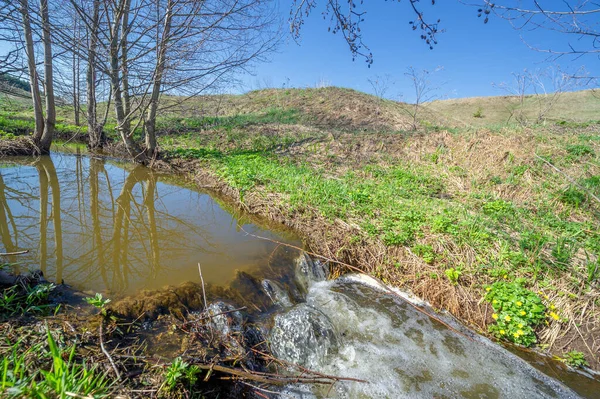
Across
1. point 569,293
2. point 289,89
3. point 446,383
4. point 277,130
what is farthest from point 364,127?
point 446,383

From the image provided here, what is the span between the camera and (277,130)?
11633 mm

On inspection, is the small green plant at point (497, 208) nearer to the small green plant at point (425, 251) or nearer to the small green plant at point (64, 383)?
the small green plant at point (425, 251)

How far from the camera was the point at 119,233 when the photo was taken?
4180mm

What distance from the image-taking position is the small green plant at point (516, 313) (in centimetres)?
293

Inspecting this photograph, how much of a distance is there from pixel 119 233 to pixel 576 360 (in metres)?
5.78

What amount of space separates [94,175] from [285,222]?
5.53m

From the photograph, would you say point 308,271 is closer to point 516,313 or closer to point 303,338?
point 303,338

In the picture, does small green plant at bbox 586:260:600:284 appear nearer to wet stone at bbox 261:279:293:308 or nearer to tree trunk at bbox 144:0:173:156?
wet stone at bbox 261:279:293:308

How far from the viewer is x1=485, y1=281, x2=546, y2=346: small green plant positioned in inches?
115

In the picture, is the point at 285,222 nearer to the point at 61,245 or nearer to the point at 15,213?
the point at 61,245

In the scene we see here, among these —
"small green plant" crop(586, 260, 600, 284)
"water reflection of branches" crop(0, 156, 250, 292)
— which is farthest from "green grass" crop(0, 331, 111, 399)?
"small green plant" crop(586, 260, 600, 284)

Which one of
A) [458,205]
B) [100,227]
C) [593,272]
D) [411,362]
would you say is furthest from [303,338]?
[458,205]

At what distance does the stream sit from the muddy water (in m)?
0.02

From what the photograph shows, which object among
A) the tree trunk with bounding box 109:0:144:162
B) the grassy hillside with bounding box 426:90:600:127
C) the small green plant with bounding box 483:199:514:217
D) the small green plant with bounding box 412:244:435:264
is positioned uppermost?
the grassy hillside with bounding box 426:90:600:127
